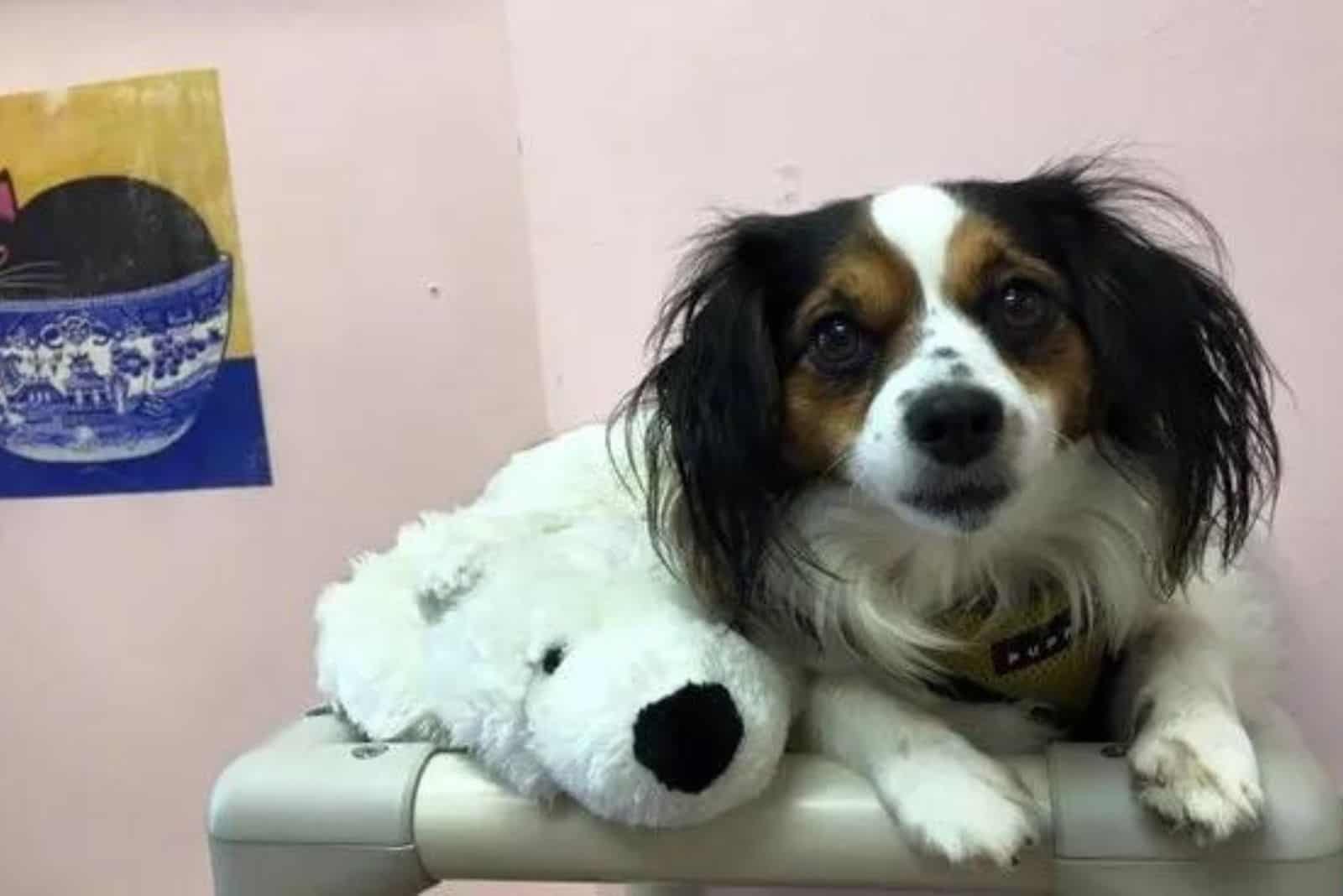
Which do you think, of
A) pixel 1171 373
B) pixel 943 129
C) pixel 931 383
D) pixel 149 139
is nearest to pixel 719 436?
pixel 931 383

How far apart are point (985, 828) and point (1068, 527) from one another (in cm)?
24

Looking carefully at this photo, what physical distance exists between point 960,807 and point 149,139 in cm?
97

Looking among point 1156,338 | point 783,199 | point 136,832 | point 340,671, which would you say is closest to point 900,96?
point 783,199

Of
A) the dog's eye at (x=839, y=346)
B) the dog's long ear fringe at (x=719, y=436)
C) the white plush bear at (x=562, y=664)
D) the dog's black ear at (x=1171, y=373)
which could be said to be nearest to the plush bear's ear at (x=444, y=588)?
the white plush bear at (x=562, y=664)

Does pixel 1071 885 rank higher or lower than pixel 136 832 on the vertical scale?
higher

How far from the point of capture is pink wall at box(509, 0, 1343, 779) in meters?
1.14

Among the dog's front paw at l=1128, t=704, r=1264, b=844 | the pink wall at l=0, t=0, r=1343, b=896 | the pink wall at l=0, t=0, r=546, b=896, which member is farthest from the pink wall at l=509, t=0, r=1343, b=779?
the dog's front paw at l=1128, t=704, r=1264, b=844

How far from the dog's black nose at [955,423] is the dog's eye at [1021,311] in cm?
7

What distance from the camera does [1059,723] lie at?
88 cm

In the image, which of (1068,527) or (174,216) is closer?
(1068,527)

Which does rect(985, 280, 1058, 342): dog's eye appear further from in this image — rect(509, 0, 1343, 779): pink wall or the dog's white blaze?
rect(509, 0, 1343, 779): pink wall

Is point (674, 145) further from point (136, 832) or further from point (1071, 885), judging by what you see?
point (136, 832)

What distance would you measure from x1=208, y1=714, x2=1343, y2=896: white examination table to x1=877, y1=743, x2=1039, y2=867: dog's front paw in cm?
1

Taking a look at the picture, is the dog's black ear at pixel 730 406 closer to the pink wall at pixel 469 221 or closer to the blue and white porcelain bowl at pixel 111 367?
the pink wall at pixel 469 221
